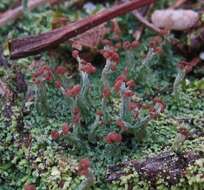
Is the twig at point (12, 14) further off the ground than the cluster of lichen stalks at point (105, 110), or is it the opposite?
the twig at point (12, 14)

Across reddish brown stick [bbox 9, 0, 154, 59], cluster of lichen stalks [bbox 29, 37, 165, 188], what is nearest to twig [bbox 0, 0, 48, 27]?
reddish brown stick [bbox 9, 0, 154, 59]

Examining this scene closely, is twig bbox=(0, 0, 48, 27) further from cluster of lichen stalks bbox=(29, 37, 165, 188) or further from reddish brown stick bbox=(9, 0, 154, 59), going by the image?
cluster of lichen stalks bbox=(29, 37, 165, 188)

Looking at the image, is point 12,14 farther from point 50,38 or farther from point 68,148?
point 68,148

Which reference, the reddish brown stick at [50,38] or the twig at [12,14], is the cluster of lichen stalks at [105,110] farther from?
the twig at [12,14]

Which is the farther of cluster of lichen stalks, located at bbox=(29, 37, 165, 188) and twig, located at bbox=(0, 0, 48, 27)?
twig, located at bbox=(0, 0, 48, 27)

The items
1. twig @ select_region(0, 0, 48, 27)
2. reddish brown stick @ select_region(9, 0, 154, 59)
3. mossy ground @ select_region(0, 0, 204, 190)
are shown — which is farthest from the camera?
twig @ select_region(0, 0, 48, 27)

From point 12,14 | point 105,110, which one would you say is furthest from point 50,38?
point 105,110

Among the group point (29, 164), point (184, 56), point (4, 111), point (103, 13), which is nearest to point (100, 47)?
point (103, 13)

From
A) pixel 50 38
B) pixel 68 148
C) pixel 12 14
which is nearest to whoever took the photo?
pixel 68 148

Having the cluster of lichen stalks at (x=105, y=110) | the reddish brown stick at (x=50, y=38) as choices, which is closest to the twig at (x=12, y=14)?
the reddish brown stick at (x=50, y=38)
